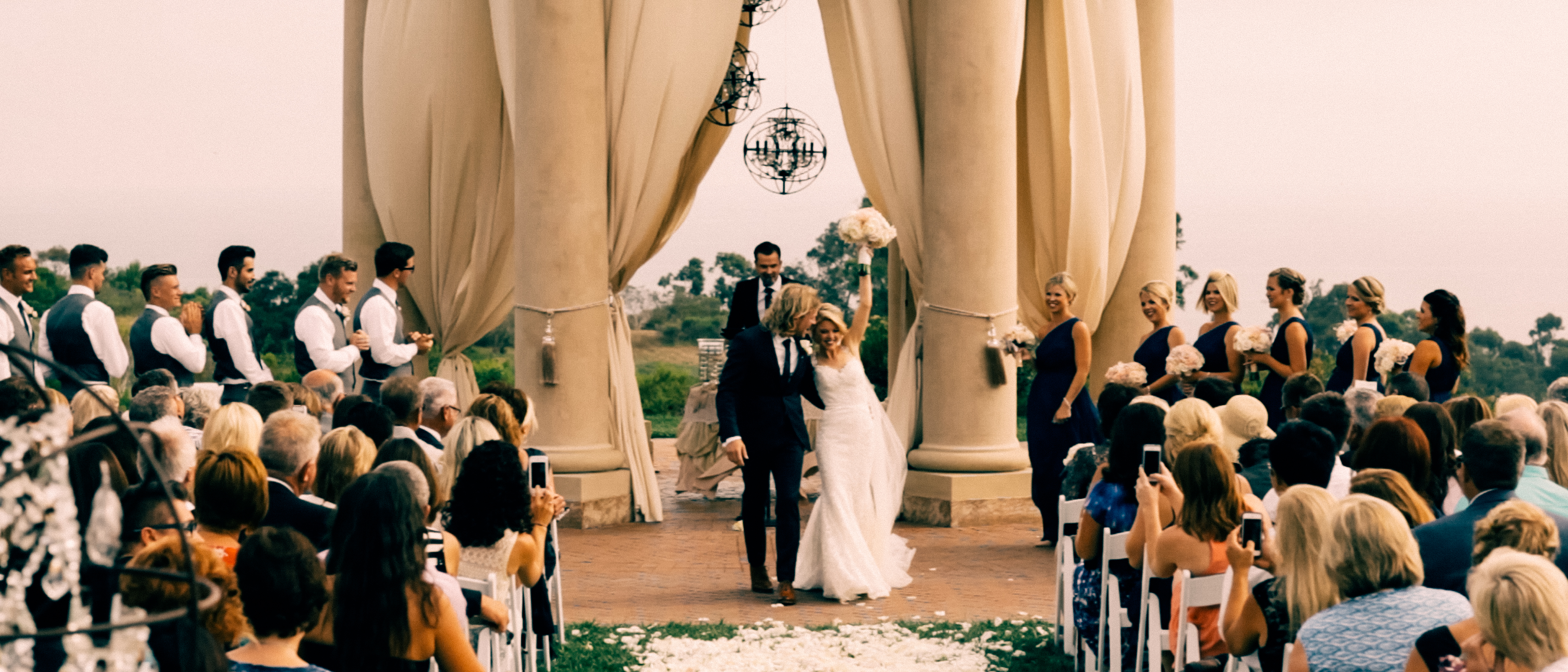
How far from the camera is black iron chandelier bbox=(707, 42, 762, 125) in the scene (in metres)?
10.0

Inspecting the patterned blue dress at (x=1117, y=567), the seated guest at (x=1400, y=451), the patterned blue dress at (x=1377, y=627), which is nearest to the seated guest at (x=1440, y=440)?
the seated guest at (x=1400, y=451)

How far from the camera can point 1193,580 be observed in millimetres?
3826

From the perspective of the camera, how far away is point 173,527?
2.86 meters

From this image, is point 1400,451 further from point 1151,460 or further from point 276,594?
point 276,594

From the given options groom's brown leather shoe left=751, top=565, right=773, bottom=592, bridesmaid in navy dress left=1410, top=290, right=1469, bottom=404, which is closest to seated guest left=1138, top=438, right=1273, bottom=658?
groom's brown leather shoe left=751, top=565, right=773, bottom=592

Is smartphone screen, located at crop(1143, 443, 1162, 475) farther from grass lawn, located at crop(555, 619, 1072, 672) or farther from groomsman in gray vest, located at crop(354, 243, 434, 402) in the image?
groomsman in gray vest, located at crop(354, 243, 434, 402)

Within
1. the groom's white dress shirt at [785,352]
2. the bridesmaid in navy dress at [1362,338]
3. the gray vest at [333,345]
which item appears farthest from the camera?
the gray vest at [333,345]

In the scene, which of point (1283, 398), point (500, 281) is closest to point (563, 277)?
point (500, 281)

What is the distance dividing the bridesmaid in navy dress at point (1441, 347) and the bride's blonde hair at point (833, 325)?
2.74 metres

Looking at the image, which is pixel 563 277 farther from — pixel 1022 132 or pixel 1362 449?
pixel 1362 449

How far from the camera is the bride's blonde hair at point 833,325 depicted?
6.55 m

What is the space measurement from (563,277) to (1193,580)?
18.0 feet

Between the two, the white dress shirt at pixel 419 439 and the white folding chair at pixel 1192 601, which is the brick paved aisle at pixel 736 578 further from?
the white folding chair at pixel 1192 601

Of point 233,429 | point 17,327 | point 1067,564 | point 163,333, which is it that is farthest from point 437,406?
point 1067,564
